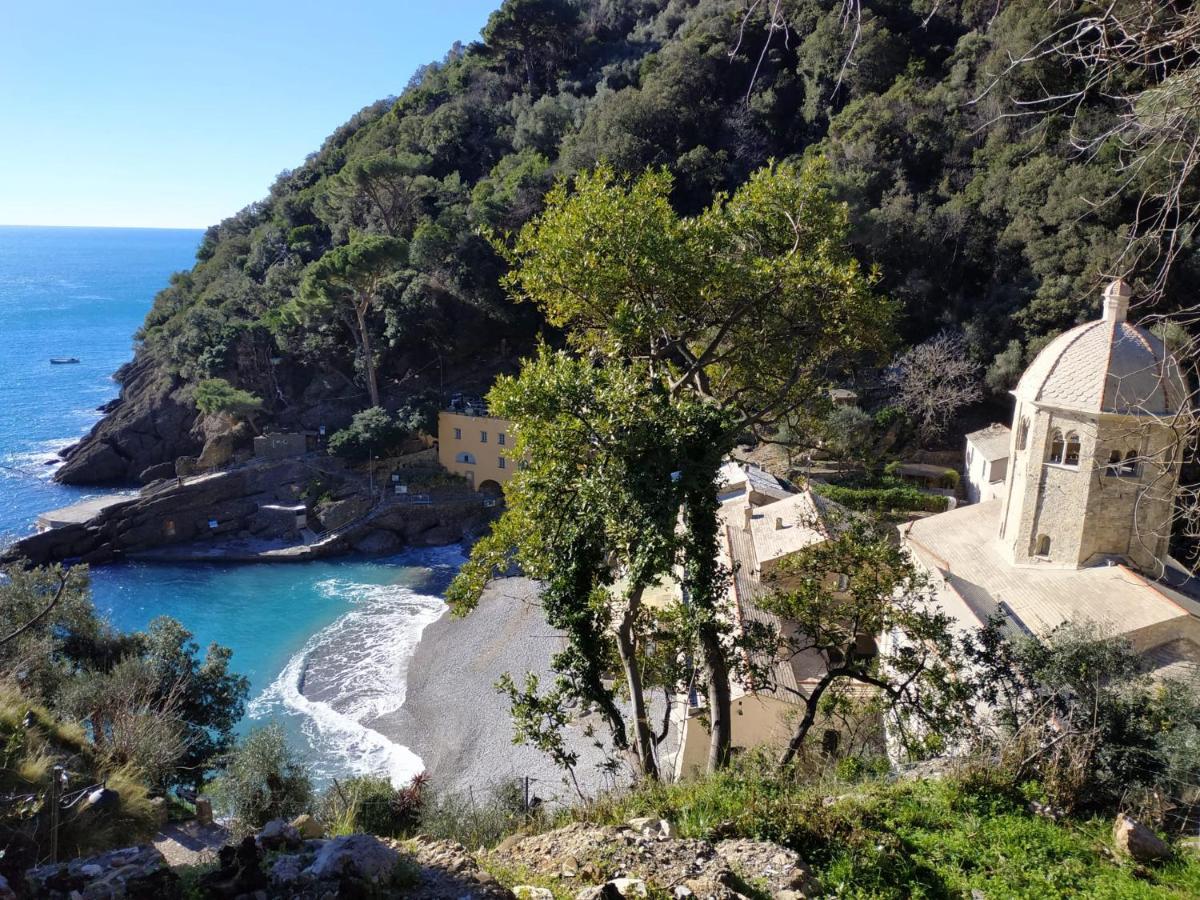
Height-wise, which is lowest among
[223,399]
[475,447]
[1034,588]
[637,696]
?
[475,447]

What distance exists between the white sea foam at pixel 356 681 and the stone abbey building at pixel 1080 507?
14.3 m

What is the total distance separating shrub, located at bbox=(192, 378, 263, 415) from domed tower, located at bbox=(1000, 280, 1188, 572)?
3545cm

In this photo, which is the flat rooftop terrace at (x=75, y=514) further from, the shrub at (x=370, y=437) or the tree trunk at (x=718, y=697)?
the tree trunk at (x=718, y=697)

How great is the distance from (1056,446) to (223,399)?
36.5 meters

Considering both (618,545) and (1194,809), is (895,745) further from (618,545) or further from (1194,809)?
(618,545)

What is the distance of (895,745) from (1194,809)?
4.54 m

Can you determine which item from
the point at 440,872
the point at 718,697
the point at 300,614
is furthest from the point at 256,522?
the point at 440,872

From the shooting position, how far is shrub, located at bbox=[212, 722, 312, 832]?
41.9 ft

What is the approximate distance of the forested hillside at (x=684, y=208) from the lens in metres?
33.4

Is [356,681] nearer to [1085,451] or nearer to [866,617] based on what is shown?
[866,617]

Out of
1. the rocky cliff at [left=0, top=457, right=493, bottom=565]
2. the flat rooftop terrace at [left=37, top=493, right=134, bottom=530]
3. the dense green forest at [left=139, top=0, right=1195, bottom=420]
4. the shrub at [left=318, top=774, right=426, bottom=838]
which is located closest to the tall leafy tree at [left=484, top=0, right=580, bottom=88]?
the dense green forest at [left=139, top=0, right=1195, bottom=420]

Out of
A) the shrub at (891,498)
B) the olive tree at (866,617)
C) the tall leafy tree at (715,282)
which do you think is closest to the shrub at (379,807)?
the tall leafy tree at (715,282)

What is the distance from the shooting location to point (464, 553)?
109ft

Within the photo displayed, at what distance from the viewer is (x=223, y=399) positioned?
38062mm
